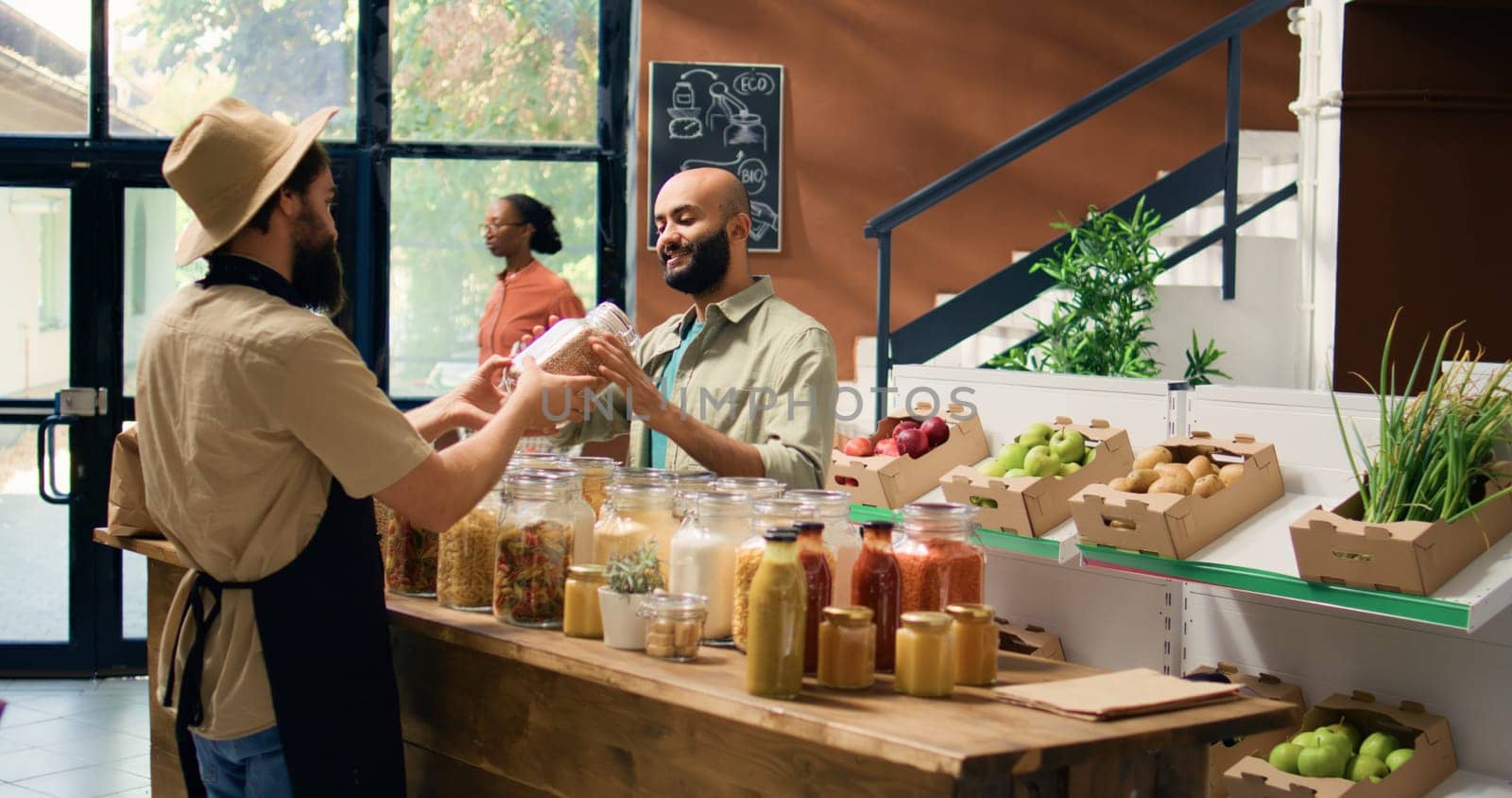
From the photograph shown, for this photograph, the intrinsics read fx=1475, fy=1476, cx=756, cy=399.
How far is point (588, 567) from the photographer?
2.09 metres

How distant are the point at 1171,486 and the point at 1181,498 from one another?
0.33ft

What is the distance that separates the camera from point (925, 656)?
179 cm

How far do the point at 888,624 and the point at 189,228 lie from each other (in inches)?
46.3

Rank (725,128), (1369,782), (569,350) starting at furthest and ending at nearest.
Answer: (725,128)
(1369,782)
(569,350)

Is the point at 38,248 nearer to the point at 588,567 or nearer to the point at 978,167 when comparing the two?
the point at 978,167

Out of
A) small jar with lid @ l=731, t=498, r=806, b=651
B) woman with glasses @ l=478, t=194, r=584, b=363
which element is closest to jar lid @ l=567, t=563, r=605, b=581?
small jar with lid @ l=731, t=498, r=806, b=651

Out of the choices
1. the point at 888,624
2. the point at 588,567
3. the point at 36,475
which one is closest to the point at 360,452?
the point at 588,567

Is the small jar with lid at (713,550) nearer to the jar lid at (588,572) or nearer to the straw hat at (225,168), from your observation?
the jar lid at (588,572)

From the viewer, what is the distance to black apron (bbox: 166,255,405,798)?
2.06 metres

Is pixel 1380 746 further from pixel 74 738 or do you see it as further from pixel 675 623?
pixel 74 738

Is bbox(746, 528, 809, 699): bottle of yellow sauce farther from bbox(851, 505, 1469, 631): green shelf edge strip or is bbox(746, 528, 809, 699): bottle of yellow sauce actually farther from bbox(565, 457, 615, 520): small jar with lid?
bbox(851, 505, 1469, 631): green shelf edge strip

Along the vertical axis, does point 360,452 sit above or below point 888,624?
above

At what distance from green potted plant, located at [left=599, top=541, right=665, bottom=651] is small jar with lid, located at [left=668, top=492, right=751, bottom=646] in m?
0.04

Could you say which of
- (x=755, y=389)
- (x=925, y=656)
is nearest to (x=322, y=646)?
(x=925, y=656)
